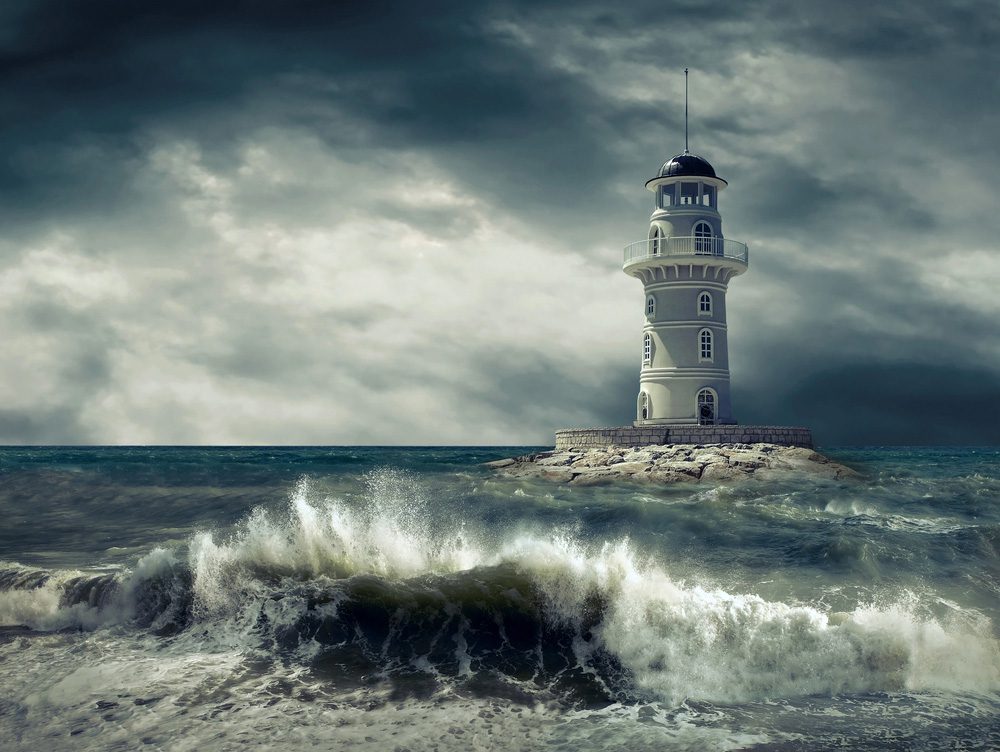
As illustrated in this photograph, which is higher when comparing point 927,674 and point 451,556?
point 451,556

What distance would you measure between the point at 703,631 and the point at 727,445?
1992cm

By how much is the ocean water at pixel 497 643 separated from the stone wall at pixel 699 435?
46.8 feet

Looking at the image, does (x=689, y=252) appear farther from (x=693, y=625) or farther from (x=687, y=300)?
(x=693, y=625)

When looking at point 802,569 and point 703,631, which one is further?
point 802,569

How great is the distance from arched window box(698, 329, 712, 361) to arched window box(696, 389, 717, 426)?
116 cm

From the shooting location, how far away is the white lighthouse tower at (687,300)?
2914 cm

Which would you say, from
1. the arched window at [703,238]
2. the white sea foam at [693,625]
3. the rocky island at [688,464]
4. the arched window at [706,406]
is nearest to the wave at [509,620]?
the white sea foam at [693,625]

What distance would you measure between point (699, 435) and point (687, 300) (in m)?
4.73

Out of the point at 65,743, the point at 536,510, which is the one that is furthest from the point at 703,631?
the point at 536,510

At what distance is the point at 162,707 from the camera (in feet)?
21.1

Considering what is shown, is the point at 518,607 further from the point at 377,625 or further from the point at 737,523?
the point at 737,523

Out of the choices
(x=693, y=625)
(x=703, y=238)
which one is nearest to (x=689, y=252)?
(x=703, y=238)

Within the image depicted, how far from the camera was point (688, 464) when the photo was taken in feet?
82.7

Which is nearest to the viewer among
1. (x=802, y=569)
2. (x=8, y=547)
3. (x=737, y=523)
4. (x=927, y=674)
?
(x=927, y=674)
